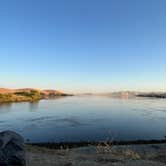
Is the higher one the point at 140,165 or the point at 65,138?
the point at 140,165

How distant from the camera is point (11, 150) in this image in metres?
6.68

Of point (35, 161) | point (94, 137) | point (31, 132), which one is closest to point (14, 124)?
point (31, 132)

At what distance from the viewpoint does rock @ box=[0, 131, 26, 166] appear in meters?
6.37

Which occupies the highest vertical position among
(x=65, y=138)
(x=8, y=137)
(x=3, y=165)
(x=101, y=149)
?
(x=8, y=137)

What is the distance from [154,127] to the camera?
3925 centimetres

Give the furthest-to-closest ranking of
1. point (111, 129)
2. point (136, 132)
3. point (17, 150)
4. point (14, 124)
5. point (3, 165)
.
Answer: point (14, 124), point (111, 129), point (136, 132), point (17, 150), point (3, 165)

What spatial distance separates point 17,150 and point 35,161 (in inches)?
167

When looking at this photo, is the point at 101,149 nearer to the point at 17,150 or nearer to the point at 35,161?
the point at 35,161

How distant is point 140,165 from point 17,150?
248 inches

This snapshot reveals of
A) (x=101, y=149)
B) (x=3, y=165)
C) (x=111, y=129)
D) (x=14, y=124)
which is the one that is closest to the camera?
(x=3, y=165)

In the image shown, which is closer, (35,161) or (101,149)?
(35,161)

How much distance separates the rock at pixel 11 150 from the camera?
20.9 feet

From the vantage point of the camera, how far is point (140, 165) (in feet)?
34.5

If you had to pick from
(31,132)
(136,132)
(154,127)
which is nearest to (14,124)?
(31,132)
